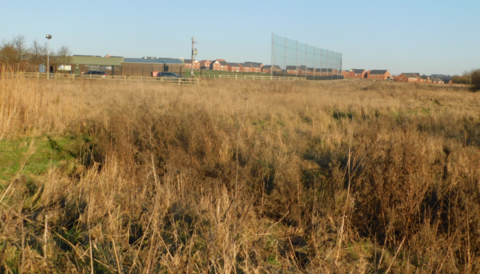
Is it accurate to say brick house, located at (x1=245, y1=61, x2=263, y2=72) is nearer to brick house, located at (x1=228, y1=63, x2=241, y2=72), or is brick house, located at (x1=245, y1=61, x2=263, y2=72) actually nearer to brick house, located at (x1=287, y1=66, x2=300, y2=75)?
brick house, located at (x1=228, y1=63, x2=241, y2=72)

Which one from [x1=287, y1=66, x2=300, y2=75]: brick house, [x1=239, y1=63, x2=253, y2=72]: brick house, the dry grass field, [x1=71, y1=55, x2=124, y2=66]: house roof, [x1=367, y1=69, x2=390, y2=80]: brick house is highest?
[x1=239, y1=63, x2=253, y2=72]: brick house

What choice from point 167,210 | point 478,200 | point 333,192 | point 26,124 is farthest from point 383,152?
point 26,124

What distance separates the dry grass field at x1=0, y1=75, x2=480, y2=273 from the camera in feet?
11.9

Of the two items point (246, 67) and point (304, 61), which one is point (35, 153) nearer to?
point (304, 61)

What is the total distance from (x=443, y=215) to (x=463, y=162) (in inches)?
43.6

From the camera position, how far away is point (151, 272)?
10.0 ft

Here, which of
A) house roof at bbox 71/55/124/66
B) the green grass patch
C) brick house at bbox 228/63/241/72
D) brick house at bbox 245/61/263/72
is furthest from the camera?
brick house at bbox 228/63/241/72

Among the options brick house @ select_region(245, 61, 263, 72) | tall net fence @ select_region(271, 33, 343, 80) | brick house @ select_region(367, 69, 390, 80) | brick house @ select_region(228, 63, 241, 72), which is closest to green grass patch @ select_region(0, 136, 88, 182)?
tall net fence @ select_region(271, 33, 343, 80)

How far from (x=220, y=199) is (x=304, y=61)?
43.7m

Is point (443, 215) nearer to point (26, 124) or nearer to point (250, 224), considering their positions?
point (250, 224)

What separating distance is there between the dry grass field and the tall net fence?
30.9 m

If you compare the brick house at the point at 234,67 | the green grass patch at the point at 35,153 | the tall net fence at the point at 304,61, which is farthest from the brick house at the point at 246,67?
the green grass patch at the point at 35,153

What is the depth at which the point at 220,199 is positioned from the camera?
4.43 m

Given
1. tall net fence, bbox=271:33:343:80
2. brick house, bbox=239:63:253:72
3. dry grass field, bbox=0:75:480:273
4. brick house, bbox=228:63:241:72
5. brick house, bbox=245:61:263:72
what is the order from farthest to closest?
brick house, bbox=228:63:241:72 → brick house, bbox=239:63:253:72 → brick house, bbox=245:61:263:72 → tall net fence, bbox=271:33:343:80 → dry grass field, bbox=0:75:480:273
